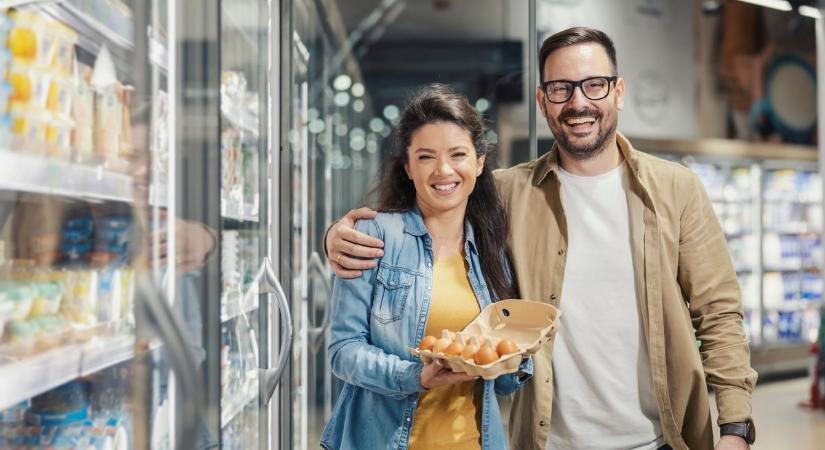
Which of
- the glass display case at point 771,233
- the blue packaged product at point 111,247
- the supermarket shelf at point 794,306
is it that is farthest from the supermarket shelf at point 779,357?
the blue packaged product at point 111,247

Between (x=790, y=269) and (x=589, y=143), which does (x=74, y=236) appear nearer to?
(x=589, y=143)

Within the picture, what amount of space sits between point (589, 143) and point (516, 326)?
1.75ft

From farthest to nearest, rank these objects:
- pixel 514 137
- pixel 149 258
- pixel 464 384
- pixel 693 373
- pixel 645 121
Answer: pixel 645 121 < pixel 514 137 < pixel 693 373 < pixel 464 384 < pixel 149 258

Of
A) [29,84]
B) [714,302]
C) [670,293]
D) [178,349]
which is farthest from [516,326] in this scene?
[29,84]

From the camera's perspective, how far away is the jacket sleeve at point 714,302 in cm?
198

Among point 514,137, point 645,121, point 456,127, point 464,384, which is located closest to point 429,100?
point 456,127

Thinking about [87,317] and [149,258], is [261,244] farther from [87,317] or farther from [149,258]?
[149,258]

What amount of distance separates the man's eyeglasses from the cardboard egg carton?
1.87 ft

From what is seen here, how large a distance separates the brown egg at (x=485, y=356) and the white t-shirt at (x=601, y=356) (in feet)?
1.59

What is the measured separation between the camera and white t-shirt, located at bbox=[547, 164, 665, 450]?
1.96 metres

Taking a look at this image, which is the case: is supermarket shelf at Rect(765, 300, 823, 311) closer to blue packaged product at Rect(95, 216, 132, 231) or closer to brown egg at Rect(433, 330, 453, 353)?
brown egg at Rect(433, 330, 453, 353)

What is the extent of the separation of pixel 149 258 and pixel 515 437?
1.23 m

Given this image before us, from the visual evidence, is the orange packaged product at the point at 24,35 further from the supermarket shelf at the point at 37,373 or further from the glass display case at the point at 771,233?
the glass display case at the point at 771,233

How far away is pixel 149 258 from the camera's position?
1.12 metres
